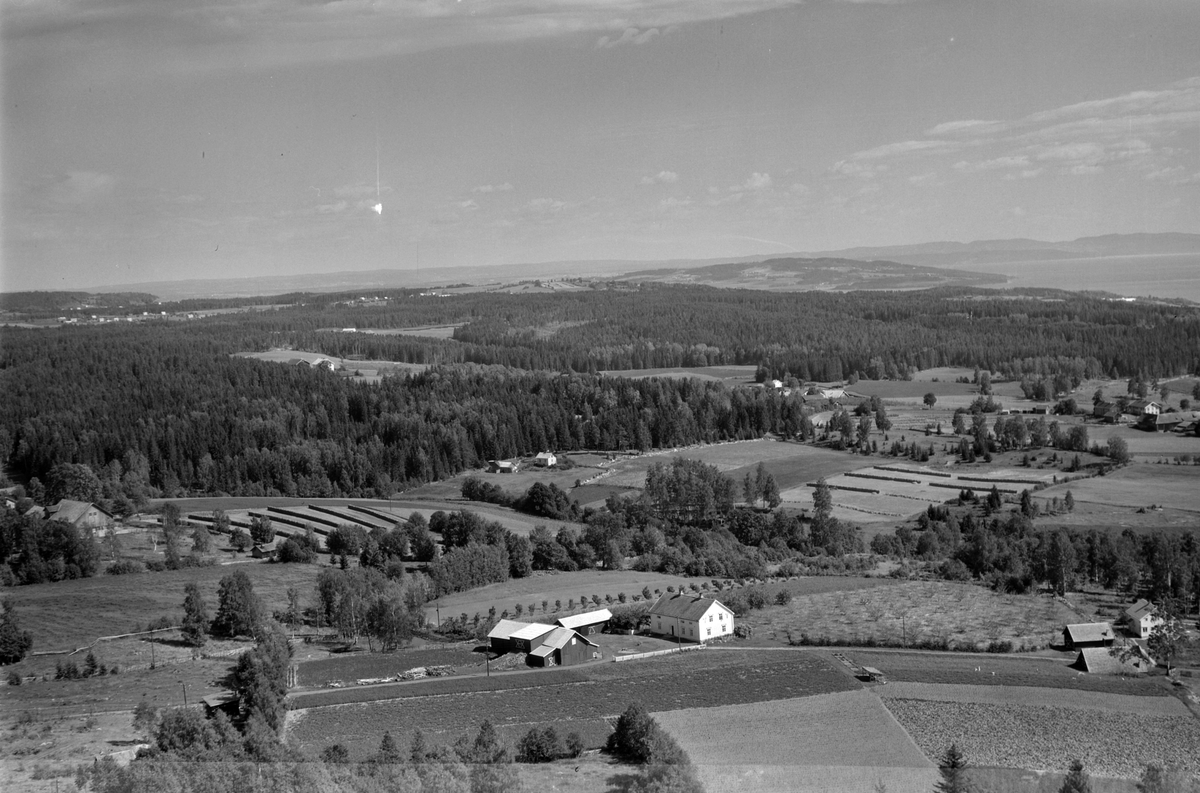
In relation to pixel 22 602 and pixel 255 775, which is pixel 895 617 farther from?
pixel 22 602

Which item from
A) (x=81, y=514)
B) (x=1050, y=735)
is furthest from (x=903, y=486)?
(x=81, y=514)

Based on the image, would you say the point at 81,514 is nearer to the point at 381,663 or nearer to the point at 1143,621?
the point at 381,663

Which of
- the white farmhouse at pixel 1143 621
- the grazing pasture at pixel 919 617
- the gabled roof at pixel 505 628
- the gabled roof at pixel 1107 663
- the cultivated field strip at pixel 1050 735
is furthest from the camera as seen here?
the gabled roof at pixel 505 628

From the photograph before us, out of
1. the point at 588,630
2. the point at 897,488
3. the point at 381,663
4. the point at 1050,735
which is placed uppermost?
the point at 1050,735

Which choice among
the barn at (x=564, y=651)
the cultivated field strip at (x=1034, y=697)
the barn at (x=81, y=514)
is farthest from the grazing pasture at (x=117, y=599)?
the cultivated field strip at (x=1034, y=697)

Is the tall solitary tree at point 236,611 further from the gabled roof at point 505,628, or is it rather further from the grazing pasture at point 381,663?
the gabled roof at point 505,628

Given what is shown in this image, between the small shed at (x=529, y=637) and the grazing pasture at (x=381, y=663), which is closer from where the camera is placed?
the grazing pasture at (x=381, y=663)

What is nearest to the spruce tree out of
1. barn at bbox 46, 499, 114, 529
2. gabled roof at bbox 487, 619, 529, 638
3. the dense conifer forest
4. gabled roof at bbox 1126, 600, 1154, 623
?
gabled roof at bbox 1126, 600, 1154, 623
